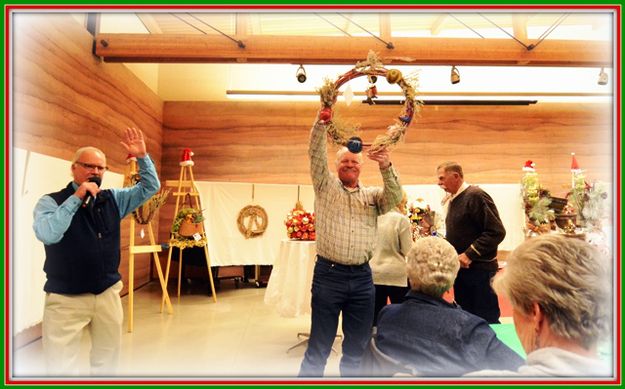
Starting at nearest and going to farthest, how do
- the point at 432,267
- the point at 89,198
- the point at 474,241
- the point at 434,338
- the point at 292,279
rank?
the point at 434,338, the point at 432,267, the point at 89,198, the point at 474,241, the point at 292,279

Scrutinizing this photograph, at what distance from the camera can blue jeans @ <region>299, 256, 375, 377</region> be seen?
2.17 m

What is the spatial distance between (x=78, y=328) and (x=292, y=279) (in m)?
2.10

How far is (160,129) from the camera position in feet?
23.6

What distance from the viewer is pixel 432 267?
4.97 ft

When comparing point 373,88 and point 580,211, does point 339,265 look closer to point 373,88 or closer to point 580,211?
point 373,88

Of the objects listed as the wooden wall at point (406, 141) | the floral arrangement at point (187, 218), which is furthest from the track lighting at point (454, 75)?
the floral arrangement at point (187, 218)

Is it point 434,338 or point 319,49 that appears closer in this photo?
point 434,338

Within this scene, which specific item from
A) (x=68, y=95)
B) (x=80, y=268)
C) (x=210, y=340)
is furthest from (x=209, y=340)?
(x=68, y=95)

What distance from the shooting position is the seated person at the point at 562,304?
0.87 meters

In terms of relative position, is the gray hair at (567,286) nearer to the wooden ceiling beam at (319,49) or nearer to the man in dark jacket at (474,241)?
the man in dark jacket at (474,241)

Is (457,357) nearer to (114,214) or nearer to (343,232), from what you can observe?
(343,232)

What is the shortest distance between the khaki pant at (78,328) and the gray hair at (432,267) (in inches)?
54.5

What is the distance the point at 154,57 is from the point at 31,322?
3034 millimetres
